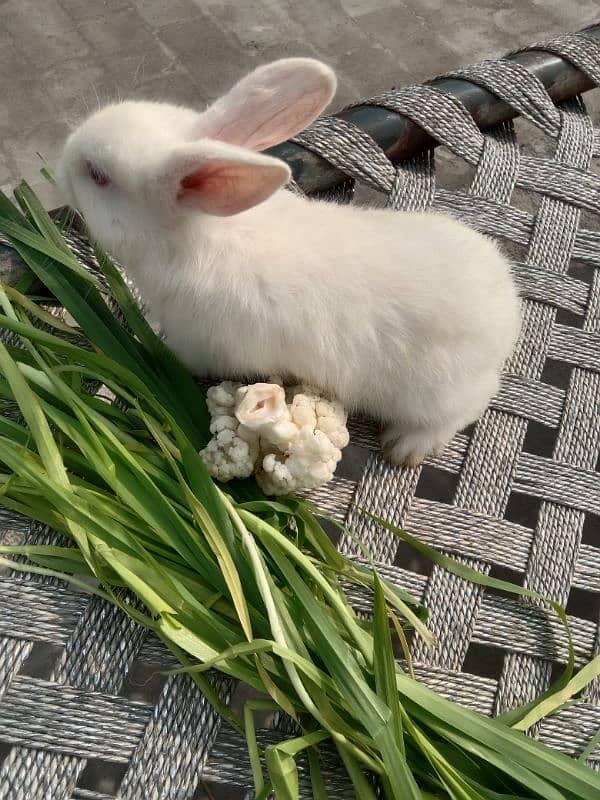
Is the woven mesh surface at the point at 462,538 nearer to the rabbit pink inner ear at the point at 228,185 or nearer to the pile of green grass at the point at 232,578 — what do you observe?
the pile of green grass at the point at 232,578

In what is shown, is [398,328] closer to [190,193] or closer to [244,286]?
[244,286]

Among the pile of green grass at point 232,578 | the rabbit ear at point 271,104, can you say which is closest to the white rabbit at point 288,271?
the rabbit ear at point 271,104

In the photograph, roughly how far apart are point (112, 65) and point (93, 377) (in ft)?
5.89

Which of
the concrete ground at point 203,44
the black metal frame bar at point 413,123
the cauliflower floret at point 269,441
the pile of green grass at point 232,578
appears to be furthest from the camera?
the concrete ground at point 203,44

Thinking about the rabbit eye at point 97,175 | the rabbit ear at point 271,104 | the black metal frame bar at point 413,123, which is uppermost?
the rabbit ear at point 271,104

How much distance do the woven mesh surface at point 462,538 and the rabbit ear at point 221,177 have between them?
1.23 feet

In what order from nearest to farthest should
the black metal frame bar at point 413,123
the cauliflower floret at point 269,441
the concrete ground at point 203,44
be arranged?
the cauliflower floret at point 269,441 < the black metal frame bar at point 413,123 < the concrete ground at point 203,44

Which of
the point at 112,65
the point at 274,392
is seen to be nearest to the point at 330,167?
the point at 274,392

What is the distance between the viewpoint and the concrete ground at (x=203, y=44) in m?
2.34

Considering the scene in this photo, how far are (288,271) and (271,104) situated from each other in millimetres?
210

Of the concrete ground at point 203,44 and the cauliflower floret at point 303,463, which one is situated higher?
the cauliflower floret at point 303,463

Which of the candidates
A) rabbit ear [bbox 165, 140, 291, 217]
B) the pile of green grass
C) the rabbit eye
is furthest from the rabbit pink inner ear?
the pile of green grass

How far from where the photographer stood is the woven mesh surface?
803 millimetres

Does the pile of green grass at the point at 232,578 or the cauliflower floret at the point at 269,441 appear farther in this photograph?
the cauliflower floret at the point at 269,441
